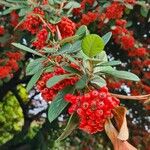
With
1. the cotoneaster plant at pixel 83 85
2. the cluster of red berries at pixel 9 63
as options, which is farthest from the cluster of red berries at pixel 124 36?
the cotoneaster plant at pixel 83 85

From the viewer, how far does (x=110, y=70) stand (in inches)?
61.4

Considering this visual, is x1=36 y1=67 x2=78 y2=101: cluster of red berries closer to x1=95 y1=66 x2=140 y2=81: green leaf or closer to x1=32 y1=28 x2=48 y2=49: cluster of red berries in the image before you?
x1=95 y1=66 x2=140 y2=81: green leaf

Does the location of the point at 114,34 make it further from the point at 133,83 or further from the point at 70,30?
the point at 70,30

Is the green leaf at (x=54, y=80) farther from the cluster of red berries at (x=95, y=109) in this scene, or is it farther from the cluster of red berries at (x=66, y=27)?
the cluster of red berries at (x=66, y=27)

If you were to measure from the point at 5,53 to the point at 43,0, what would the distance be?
1.23m

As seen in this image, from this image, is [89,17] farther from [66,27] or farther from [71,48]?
[71,48]

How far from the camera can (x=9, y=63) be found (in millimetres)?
3879

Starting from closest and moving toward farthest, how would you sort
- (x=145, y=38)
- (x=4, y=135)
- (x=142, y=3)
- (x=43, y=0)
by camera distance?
(x=43, y=0)
(x=142, y=3)
(x=145, y=38)
(x=4, y=135)

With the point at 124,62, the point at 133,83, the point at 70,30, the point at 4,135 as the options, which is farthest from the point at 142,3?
the point at 4,135

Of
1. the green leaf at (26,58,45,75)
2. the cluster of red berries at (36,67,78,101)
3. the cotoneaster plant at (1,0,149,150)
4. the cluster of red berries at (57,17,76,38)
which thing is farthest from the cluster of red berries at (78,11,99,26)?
the cluster of red berries at (36,67,78,101)

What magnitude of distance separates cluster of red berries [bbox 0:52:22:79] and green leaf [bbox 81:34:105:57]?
2323 millimetres

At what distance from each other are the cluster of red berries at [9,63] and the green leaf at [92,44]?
2323 millimetres

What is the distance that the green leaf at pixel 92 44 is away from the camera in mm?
1459

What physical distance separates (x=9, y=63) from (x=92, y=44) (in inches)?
97.9
